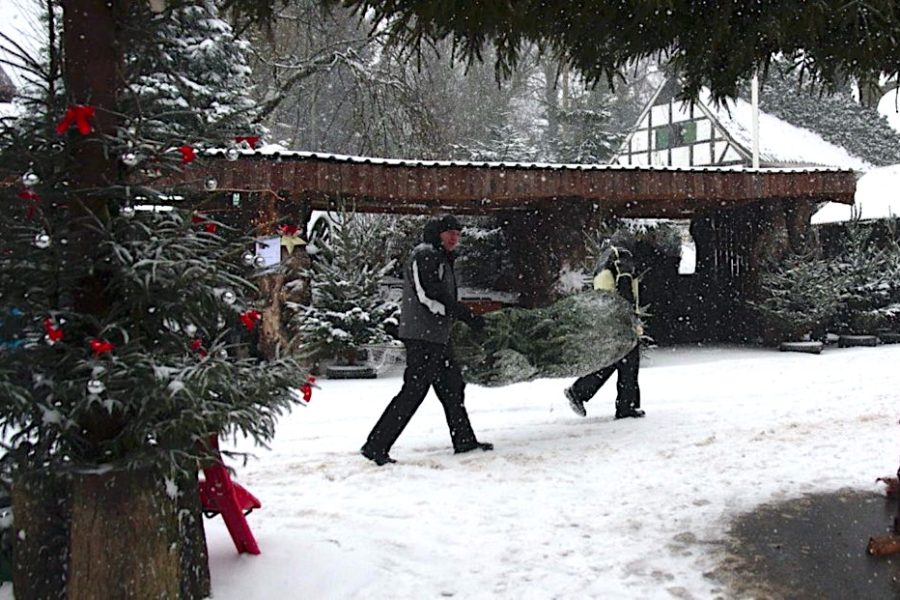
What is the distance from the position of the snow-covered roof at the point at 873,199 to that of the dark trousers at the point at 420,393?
56.3 ft

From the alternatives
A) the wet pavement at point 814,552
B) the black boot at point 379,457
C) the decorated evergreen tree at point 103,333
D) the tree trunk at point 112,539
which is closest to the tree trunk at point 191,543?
the decorated evergreen tree at point 103,333

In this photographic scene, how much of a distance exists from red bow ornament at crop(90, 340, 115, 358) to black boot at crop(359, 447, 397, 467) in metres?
3.60

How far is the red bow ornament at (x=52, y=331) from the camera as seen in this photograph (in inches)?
116

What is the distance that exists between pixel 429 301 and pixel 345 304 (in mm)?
5891

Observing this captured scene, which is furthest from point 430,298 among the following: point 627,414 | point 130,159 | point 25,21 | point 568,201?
point 25,21

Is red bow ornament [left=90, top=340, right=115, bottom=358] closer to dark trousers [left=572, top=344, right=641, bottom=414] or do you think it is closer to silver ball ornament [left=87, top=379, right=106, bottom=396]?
silver ball ornament [left=87, top=379, right=106, bottom=396]

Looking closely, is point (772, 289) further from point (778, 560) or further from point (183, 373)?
point (183, 373)

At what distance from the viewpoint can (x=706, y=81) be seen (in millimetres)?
5363

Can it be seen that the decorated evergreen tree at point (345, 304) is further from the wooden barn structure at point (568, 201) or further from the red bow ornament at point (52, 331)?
the red bow ornament at point (52, 331)

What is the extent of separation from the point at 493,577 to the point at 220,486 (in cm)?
137

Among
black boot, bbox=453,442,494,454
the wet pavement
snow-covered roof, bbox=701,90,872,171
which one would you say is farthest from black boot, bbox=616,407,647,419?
snow-covered roof, bbox=701,90,872,171

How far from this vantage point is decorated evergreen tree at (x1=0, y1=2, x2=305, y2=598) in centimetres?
307

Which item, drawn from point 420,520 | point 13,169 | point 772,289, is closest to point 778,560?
point 420,520

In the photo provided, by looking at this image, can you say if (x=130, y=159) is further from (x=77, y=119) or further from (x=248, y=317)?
(x=248, y=317)
